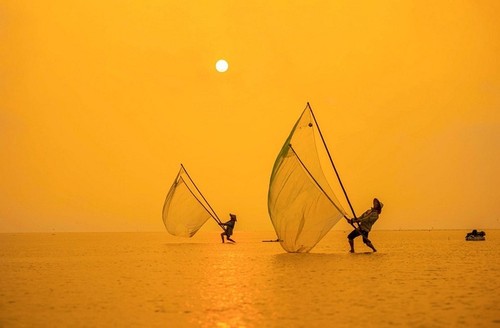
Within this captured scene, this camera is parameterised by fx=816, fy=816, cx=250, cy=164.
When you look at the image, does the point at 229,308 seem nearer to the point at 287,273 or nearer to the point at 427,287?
the point at 427,287

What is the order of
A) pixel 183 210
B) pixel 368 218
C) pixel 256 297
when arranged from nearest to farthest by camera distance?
pixel 256 297 < pixel 368 218 < pixel 183 210

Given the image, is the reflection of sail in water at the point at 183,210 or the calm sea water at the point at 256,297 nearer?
the calm sea water at the point at 256,297

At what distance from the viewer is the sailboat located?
32406 mm

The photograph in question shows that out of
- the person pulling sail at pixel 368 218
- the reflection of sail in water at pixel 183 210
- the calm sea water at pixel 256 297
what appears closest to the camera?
the calm sea water at pixel 256 297

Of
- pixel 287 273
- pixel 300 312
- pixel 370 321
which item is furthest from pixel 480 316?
pixel 287 273

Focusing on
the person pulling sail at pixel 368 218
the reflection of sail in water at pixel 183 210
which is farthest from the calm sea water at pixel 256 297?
the reflection of sail in water at pixel 183 210

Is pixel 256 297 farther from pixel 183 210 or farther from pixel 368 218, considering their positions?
pixel 183 210

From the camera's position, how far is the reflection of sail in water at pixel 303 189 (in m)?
32.4

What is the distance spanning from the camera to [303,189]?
32469 millimetres

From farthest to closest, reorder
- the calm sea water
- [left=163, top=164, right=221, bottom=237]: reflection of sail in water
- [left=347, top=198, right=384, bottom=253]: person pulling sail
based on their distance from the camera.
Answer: [left=163, top=164, right=221, bottom=237]: reflection of sail in water, [left=347, top=198, right=384, bottom=253]: person pulling sail, the calm sea water

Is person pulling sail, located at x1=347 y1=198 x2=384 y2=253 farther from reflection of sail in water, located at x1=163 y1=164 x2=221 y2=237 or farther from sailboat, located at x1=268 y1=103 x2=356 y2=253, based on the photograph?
reflection of sail in water, located at x1=163 y1=164 x2=221 y2=237

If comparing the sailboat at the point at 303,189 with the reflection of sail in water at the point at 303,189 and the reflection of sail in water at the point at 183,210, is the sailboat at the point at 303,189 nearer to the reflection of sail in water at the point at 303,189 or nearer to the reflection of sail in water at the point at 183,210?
the reflection of sail in water at the point at 303,189

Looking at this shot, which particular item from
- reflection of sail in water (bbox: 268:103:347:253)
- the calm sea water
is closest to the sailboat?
reflection of sail in water (bbox: 268:103:347:253)

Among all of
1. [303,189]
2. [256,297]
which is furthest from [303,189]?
[256,297]
